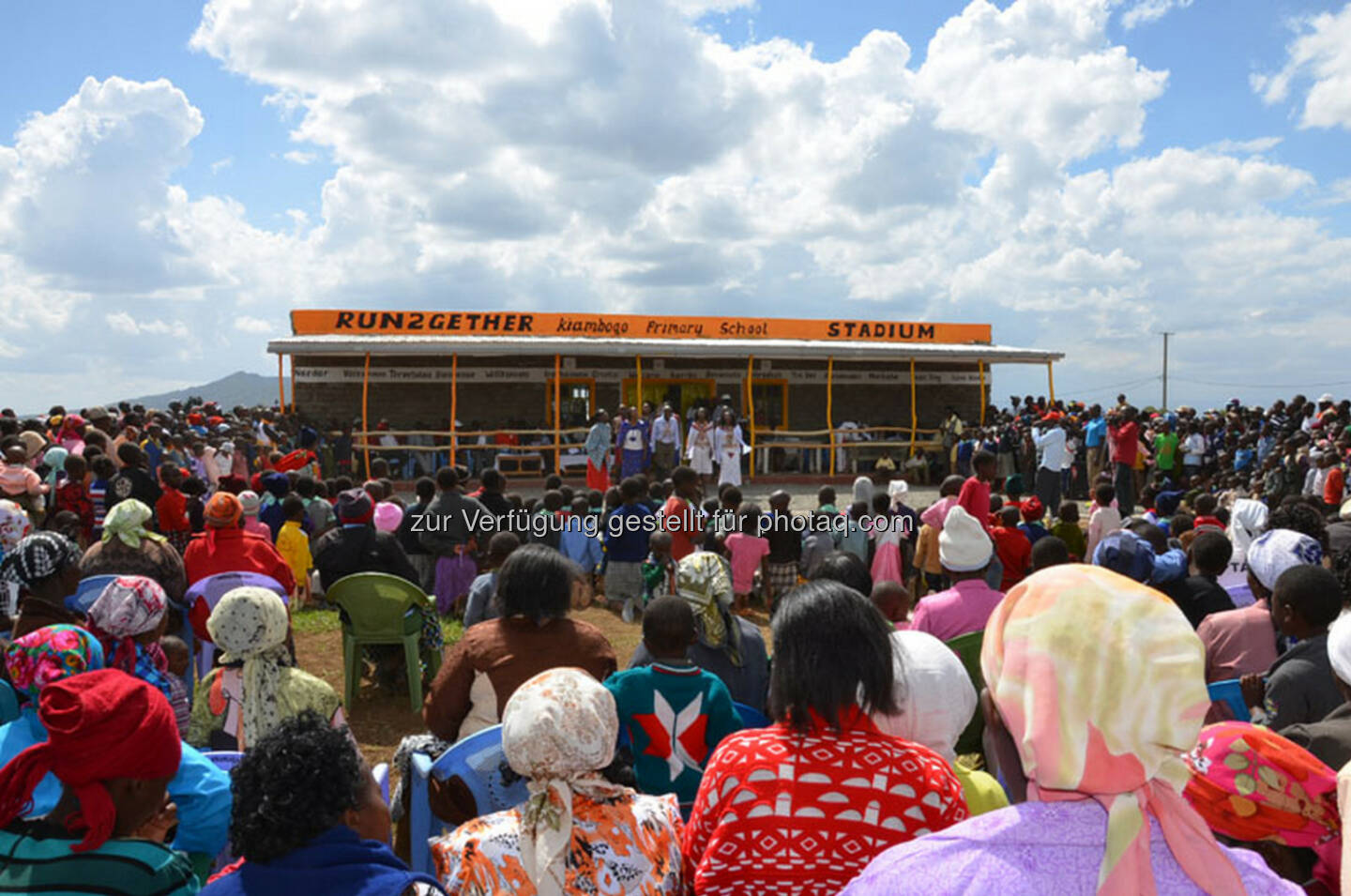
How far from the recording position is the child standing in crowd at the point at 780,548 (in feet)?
27.8

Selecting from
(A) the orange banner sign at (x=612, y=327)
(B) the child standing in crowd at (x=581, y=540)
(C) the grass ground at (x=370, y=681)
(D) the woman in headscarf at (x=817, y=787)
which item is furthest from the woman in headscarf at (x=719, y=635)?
(A) the orange banner sign at (x=612, y=327)

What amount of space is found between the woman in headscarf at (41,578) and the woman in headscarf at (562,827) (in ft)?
7.80

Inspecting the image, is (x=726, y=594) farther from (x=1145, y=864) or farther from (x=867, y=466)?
(x=867, y=466)

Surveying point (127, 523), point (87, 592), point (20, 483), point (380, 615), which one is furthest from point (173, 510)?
point (87, 592)

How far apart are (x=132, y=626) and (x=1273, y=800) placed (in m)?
3.56

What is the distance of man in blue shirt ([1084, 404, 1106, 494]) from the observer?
50.1 ft

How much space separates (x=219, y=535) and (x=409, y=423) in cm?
Result: 1470

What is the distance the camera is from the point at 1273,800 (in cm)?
200

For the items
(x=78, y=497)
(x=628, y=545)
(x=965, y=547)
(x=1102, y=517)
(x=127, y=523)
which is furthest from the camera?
(x=628, y=545)

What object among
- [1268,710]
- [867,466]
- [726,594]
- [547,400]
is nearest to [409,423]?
[547,400]

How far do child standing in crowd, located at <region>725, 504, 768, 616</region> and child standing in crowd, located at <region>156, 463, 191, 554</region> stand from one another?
4403mm

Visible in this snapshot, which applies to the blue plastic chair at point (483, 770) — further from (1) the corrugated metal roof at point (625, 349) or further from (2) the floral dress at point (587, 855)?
(1) the corrugated metal roof at point (625, 349)

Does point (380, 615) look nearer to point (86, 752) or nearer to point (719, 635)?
point (719, 635)

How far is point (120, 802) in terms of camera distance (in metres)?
2.07
